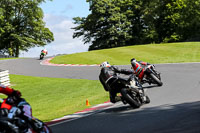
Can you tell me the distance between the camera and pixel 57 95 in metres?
16.6

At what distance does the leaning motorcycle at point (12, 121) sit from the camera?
4.77 meters

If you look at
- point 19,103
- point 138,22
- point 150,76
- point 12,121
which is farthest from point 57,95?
point 138,22

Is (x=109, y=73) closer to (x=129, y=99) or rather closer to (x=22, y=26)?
(x=129, y=99)

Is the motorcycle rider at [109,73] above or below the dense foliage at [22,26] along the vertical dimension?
below

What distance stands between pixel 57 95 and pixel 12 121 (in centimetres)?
1173

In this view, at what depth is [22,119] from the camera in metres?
5.22

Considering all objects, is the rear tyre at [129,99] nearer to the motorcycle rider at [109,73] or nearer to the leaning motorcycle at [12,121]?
the motorcycle rider at [109,73]

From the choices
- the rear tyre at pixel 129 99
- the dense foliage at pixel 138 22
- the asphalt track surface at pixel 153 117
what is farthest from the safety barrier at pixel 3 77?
the dense foliage at pixel 138 22

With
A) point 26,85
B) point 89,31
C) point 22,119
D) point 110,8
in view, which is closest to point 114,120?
point 22,119

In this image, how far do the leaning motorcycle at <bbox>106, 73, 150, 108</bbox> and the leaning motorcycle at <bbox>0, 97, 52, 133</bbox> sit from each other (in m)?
4.62

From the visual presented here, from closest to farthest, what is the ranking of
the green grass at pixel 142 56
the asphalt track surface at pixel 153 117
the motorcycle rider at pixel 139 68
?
the asphalt track surface at pixel 153 117, the motorcycle rider at pixel 139 68, the green grass at pixel 142 56

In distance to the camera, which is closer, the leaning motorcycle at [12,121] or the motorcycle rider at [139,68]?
the leaning motorcycle at [12,121]

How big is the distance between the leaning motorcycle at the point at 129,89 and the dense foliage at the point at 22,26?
49.6m

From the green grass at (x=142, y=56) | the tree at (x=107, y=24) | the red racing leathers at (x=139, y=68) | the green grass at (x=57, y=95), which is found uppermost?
the tree at (x=107, y=24)
